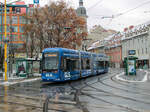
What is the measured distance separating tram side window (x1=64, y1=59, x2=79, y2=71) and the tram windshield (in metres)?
1.10

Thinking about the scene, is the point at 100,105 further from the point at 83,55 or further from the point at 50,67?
the point at 83,55

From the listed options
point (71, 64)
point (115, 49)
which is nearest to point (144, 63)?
point (115, 49)

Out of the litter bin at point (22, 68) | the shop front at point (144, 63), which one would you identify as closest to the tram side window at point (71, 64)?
the litter bin at point (22, 68)

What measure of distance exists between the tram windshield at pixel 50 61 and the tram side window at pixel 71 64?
110 centimetres

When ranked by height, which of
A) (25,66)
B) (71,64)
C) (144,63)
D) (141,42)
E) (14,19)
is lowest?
(144,63)

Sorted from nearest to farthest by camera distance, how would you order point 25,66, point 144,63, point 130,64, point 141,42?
point 25,66 → point 130,64 → point 144,63 → point 141,42

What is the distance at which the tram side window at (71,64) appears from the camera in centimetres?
2176

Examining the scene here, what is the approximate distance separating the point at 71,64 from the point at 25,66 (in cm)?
1058

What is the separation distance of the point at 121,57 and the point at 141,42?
1821 cm

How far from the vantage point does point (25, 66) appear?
104 ft

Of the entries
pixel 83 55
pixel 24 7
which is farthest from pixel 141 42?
pixel 83 55

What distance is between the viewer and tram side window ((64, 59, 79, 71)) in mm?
21759

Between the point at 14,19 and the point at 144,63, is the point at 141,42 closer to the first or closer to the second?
the point at 144,63

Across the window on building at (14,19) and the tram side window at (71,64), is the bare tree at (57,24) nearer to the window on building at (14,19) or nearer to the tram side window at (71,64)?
the tram side window at (71,64)
